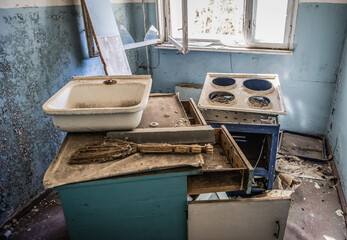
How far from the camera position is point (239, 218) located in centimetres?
143

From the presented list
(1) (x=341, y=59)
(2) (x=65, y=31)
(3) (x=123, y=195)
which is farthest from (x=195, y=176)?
(1) (x=341, y=59)

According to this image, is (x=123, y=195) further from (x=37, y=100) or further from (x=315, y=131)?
(x=315, y=131)

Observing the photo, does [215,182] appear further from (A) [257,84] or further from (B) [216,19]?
(B) [216,19]

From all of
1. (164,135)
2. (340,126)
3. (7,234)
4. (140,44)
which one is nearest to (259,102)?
(340,126)

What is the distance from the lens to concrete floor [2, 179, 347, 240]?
2.12m

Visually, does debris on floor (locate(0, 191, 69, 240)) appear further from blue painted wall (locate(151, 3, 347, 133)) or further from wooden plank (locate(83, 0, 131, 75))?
blue painted wall (locate(151, 3, 347, 133))

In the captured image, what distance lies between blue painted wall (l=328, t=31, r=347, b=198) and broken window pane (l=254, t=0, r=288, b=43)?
2.45 feet

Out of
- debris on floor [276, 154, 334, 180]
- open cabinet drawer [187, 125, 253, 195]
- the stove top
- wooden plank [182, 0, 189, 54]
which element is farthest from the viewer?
wooden plank [182, 0, 189, 54]

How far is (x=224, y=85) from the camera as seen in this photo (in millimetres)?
2686

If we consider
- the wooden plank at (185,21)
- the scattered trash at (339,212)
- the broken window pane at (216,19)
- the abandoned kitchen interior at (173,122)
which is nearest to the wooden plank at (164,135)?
the abandoned kitchen interior at (173,122)

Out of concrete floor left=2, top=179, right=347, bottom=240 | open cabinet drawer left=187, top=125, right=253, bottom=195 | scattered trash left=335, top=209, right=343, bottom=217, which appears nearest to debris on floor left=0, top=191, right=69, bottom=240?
concrete floor left=2, top=179, right=347, bottom=240

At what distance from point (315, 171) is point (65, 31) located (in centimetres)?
279

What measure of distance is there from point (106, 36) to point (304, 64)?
7.46 ft

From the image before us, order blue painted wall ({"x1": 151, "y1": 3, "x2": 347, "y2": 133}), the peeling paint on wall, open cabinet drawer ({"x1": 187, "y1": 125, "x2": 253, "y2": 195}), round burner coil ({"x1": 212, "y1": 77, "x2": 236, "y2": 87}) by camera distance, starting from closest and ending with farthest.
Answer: open cabinet drawer ({"x1": 187, "y1": 125, "x2": 253, "y2": 195}) → the peeling paint on wall → round burner coil ({"x1": 212, "y1": 77, "x2": 236, "y2": 87}) → blue painted wall ({"x1": 151, "y1": 3, "x2": 347, "y2": 133})
